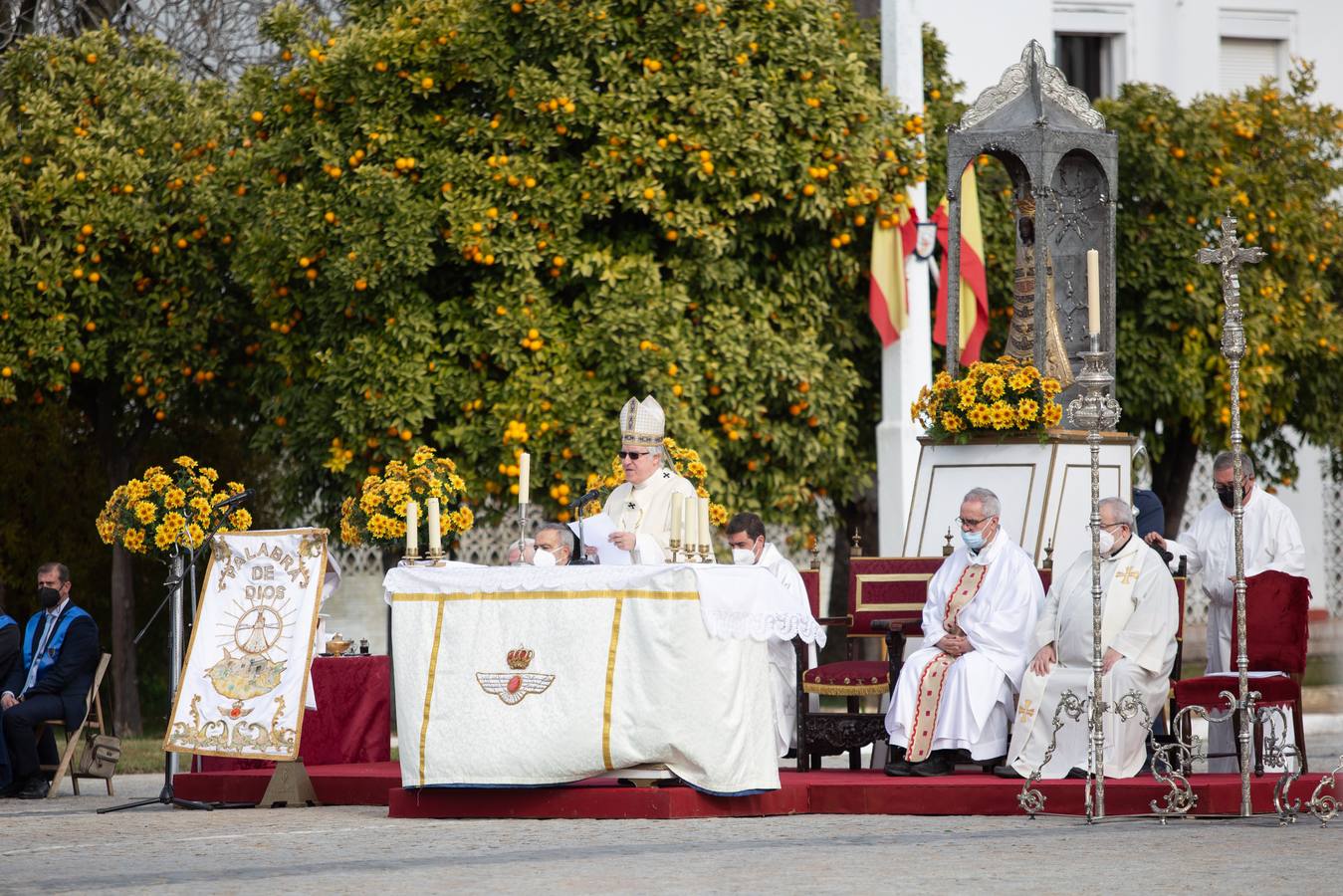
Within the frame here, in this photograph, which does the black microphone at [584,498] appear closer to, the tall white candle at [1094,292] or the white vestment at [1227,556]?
the tall white candle at [1094,292]

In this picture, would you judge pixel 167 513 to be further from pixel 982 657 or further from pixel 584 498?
pixel 982 657

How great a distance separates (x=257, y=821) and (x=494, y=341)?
21.9 ft

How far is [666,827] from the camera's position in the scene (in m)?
11.1

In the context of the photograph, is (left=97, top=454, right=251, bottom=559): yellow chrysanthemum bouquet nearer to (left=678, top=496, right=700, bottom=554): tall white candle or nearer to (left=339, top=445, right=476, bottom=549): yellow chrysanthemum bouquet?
(left=339, top=445, right=476, bottom=549): yellow chrysanthemum bouquet

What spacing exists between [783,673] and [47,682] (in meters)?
4.79

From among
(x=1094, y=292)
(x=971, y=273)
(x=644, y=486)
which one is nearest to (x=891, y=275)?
(x=971, y=273)

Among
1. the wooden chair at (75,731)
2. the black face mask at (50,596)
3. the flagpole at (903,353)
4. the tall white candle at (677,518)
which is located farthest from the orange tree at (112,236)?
the tall white candle at (677,518)

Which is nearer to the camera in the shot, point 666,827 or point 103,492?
point 666,827

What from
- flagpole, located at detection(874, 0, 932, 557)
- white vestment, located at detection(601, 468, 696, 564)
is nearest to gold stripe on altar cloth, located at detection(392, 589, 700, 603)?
white vestment, located at detection(601, 468, 696, 564)

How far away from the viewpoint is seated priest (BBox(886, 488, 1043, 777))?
41.1ft

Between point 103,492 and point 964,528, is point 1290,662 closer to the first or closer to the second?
point 964,528

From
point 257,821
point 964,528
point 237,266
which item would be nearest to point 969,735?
point 964,528

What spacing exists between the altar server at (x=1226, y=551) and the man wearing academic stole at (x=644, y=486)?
2.93 metres

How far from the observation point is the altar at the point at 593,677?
11.5m
